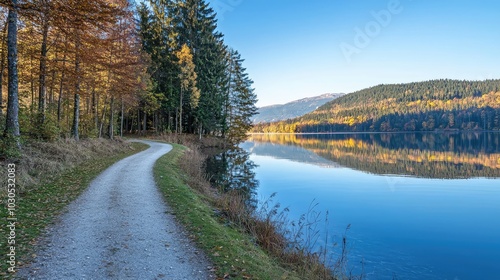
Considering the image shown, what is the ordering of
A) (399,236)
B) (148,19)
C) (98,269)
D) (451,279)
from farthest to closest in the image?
(148,19), (399,236), (451,279), (98,269)

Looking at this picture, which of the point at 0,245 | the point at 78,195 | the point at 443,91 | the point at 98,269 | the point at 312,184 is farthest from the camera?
the point at 443,91

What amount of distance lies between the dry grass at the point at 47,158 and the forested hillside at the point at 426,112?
14151cm

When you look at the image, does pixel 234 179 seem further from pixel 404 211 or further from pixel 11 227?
pixel 11 227

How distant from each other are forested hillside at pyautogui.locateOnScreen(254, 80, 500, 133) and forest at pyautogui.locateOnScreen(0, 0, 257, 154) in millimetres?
117709

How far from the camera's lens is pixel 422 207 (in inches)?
513

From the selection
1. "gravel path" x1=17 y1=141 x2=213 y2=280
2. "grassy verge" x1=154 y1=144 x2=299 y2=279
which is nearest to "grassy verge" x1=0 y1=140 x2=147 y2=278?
"gravel path" x1=17 y1=141 x2=213 y2=280

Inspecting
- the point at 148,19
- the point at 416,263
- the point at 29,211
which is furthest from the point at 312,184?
the point at 148,19

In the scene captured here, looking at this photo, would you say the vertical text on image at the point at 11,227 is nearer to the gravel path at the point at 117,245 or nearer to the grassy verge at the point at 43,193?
the grassy verge at the point at 43,193

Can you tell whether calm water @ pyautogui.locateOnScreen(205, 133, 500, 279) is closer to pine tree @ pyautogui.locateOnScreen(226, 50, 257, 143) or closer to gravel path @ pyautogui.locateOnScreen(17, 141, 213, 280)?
gravel path @ pyautogui.locateOnScreen(17, 141, 213, 280)

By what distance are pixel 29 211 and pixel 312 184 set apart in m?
14.4

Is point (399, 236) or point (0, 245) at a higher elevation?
point (0, 245)

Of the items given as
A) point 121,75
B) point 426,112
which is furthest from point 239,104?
point 426,112

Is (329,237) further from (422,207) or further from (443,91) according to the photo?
(443,91)

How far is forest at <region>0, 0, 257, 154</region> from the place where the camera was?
12.1 m
